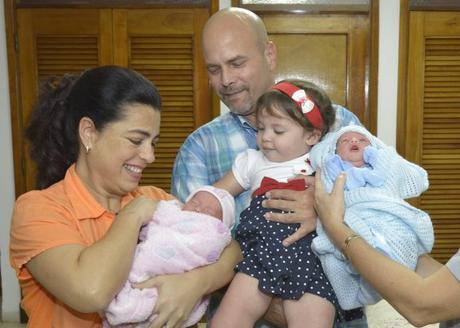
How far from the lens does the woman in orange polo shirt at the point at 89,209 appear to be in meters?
1.26

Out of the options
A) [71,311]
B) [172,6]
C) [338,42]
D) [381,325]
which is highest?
[172,6]

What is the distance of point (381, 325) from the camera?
11.5 feet

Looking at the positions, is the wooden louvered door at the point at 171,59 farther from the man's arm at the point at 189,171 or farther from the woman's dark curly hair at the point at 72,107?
the woman's dark curly hair at the point at 72,107

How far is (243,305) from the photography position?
4.96ft

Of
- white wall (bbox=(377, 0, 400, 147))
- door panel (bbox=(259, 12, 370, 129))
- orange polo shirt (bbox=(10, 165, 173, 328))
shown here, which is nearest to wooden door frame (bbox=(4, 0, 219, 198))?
door panel (bbox=(259, 12, 370, 129))

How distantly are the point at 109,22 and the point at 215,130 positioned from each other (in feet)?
6.08

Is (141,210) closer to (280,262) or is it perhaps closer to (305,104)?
(280,262)

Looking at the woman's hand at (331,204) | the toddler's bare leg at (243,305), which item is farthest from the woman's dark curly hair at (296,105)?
the toddler's bare leg at (243,305)

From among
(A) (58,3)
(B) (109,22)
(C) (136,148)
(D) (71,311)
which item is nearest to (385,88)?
(B) (109,22)

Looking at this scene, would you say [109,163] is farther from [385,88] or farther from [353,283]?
[385,88]

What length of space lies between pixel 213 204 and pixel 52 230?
47 cm

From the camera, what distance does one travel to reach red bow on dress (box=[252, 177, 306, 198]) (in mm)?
1613

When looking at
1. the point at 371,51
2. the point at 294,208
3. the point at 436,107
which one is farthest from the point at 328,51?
the point at 294,208

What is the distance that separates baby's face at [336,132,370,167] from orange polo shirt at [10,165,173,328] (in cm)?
69
